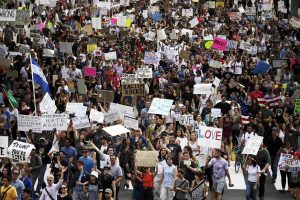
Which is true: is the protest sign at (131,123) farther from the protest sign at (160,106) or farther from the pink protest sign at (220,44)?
the pink protest sign at (220,44)

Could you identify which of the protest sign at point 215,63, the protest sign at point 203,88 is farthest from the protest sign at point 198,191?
the protest sign at point 215,63

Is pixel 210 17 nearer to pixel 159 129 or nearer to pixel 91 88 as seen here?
pixel 91 88

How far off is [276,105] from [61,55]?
1078cm

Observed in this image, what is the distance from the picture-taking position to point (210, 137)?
81.8 feet

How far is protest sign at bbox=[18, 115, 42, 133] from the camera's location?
26.5 meters

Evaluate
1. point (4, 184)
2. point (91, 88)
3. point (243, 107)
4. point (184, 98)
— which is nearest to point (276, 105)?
point (243, 107)

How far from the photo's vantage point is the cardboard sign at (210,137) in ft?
81.6

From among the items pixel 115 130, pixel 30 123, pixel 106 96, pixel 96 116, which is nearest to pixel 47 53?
pixel 106 96

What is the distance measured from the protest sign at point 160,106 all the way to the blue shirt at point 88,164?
5.81m

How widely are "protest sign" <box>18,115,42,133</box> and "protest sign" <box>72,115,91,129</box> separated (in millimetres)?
809

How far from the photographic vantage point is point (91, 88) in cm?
3397

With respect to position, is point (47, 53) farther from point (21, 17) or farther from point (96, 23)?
point (96, 23)

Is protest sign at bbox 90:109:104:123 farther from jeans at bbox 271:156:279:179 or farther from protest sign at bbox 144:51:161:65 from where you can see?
protest sign at bbox 144:51:161:65

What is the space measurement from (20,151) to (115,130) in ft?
10.4
